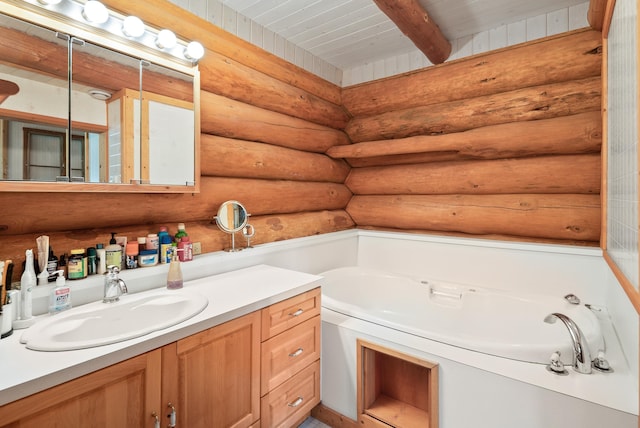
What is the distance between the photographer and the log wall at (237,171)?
1.58 m

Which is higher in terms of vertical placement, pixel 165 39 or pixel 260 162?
pixel 165 39

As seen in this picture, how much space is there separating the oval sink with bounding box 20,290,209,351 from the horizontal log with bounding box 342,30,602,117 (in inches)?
99.7

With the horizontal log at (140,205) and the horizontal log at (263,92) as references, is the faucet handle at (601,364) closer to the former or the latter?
the horizontal log at (140,205)

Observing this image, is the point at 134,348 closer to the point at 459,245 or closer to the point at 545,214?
the point at 459,245

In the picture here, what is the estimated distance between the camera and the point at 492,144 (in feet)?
8.33

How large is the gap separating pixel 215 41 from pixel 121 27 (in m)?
0.65

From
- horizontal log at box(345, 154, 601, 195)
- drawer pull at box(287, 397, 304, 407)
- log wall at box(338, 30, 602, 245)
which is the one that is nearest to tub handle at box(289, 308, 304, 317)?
drawer pull at box(287, 397, 304, 407)

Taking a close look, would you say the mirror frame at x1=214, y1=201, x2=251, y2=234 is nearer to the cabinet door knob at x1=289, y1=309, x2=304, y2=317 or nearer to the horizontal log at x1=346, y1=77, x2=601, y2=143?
the cabinet door knob at x1=289, y1=309, x2=304, y2=317

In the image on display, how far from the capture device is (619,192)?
5.25 feet

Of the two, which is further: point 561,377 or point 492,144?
point 492,144

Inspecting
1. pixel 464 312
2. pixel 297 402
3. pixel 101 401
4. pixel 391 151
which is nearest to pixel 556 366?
pixel 464 312

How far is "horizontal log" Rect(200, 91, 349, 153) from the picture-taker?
2.20 metres

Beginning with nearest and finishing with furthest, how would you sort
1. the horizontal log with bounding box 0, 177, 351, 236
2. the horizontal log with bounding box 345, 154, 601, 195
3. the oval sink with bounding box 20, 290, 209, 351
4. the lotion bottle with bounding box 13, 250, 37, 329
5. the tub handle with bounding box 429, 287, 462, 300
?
the oval sink with bounding box 20, 290, 209, 351 < the lotion bottle with bounding box 13, 250, 37, 329 < the horizontal log with bounding box 0, 177, 351, 236 < the horizontal log with bounding box 345, 154, 601, 195 < the tub handle with bounding box 429, 287, 462, 300

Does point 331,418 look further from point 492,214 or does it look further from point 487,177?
point 487,177
